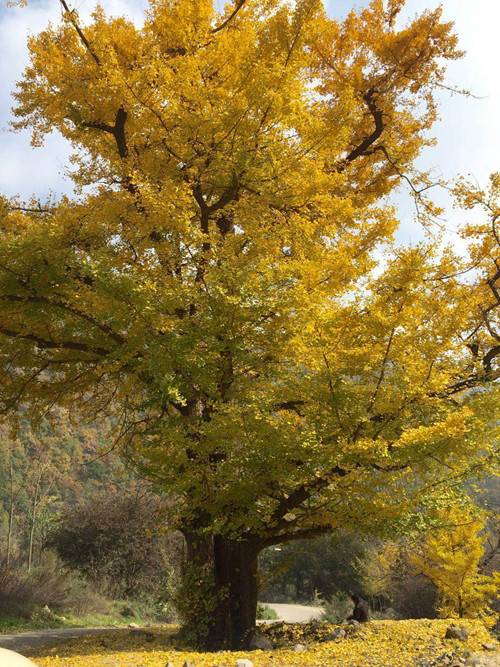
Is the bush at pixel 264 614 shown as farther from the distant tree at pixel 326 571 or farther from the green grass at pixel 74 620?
the distant tree at pixel 326 571

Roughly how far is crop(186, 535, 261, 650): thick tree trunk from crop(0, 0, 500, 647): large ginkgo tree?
0.10ft

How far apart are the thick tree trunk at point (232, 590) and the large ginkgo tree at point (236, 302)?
0.03 m

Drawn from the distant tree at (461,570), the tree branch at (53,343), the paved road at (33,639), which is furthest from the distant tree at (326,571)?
the tree branch at (53,343)

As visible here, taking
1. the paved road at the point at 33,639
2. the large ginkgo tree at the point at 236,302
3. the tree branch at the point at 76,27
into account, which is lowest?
the paved road at the point at 33,639

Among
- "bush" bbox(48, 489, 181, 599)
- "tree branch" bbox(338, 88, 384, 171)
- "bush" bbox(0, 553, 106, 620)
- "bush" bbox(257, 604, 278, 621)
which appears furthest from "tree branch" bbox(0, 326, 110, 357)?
"bush" bbox(48, 489, 181, 599)

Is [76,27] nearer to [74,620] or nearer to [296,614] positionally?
[74,620]

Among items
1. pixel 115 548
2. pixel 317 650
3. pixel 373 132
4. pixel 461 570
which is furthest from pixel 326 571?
pixel 373 132

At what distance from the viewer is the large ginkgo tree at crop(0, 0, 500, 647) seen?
5.64 meters

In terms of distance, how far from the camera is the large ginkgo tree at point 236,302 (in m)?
5.64

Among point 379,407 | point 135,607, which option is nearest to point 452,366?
point 379,407

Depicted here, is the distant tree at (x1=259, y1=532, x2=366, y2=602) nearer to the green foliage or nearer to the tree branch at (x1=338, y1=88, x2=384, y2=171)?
the green foliage

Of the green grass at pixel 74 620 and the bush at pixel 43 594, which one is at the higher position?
the bush at pixel 43 594

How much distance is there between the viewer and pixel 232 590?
7.73 meters

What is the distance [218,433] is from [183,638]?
405 cm
